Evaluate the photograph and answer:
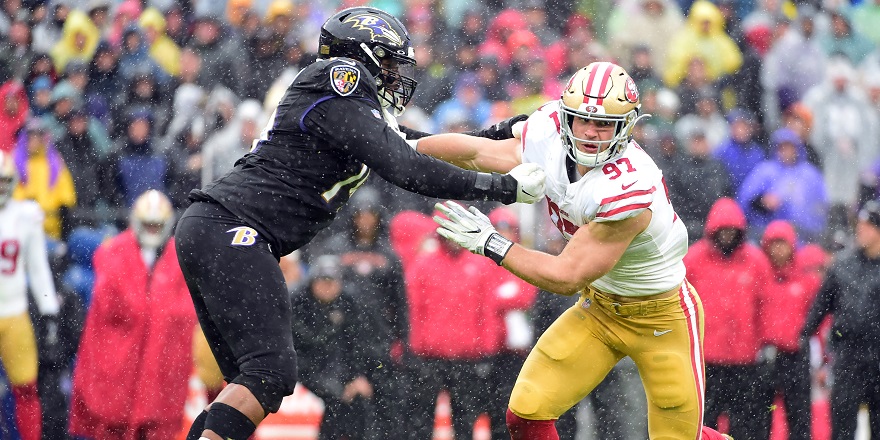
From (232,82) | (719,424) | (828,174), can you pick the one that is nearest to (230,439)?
(719,424)

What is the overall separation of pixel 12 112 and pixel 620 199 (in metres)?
4.62

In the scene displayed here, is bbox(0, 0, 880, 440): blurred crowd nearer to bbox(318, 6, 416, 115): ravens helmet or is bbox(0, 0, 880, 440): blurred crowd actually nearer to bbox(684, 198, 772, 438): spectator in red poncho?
bbox(684, 198, 772, 438): spectator in red poncho

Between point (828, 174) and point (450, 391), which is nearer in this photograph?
point (450, 391)

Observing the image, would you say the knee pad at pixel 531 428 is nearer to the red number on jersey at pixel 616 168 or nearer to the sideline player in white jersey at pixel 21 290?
the red number on jersey at pixel 616 168

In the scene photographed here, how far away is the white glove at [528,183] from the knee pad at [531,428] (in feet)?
2.85

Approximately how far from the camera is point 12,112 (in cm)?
736

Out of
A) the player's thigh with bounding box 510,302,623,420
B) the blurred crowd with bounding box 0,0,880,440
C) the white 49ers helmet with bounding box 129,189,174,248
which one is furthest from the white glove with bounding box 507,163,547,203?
the white 49ers helmet with bounding box 129,189,174,248

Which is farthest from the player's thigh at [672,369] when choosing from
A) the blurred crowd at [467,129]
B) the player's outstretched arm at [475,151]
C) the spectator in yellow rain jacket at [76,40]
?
the spectator in yellow rain jacket at [76,40]

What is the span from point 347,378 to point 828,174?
A: 3.44 m

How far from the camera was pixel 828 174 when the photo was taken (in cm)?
762

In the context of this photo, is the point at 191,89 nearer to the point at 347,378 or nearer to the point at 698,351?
the point at 347,378

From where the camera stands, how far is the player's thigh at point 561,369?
4.44 m

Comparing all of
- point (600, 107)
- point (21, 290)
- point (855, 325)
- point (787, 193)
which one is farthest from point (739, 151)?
point (21, 290)

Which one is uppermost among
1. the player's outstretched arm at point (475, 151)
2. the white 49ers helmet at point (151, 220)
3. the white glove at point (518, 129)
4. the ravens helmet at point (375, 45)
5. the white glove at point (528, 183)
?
the ravens helmet at point (375, 45)
